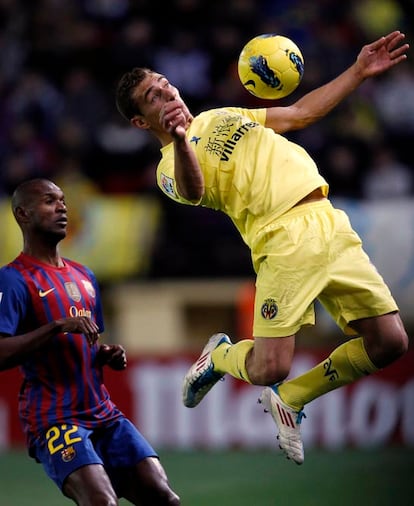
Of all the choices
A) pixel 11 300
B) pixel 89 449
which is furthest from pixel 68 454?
pixel 11 300

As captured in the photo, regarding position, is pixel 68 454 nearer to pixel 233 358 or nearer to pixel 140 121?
pixel 233 358

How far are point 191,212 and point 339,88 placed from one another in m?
6.51

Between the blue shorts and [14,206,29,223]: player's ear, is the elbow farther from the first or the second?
the blue shorts

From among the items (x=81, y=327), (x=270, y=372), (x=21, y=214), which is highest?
(x=21, y=214)

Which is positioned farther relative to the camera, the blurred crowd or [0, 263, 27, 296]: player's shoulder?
the blurred crowd

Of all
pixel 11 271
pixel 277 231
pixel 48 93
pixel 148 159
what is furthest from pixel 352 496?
pixel 48 93

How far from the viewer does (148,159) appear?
1412cm

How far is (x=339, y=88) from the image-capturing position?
23.5 feet

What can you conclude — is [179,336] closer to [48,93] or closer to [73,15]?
[48,93]

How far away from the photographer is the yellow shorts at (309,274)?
21.8 ft

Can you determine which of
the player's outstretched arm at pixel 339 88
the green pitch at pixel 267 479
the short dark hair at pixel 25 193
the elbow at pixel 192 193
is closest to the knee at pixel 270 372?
the elbow at pixel 192 193

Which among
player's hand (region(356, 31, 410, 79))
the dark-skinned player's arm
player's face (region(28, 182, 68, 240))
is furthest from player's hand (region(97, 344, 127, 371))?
player's hand (region(356, 31, 410, 79))

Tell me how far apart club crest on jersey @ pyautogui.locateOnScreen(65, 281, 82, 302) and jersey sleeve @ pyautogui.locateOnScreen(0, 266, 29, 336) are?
240 millimetres

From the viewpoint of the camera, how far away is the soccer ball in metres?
6.86
